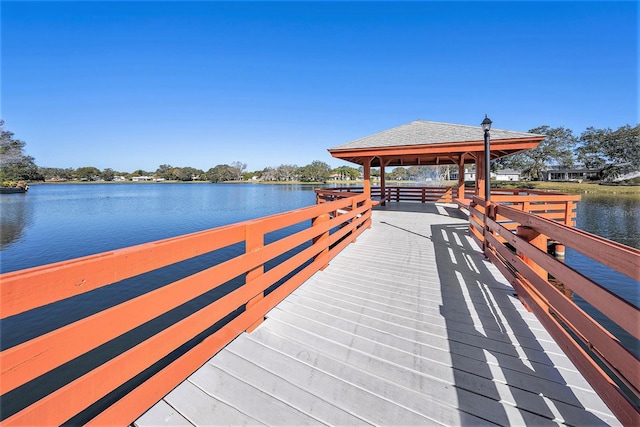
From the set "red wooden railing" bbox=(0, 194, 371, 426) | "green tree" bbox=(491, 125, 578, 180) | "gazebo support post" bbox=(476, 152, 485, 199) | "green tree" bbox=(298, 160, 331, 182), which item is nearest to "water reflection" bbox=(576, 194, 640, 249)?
"gazebo support post" bbox=(476, 152, 485, 199)

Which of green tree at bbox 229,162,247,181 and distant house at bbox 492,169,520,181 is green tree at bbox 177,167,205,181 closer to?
green tree at bbox 229,162,247,181

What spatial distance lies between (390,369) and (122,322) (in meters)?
1.75

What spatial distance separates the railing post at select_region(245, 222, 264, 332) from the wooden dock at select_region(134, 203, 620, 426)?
0.24 metres

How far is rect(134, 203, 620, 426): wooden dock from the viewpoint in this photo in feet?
5.08

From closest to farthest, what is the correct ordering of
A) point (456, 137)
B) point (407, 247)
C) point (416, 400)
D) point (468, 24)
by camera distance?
1. point (416, 400)
2. point (407, 247)
3. point (456, 137)
4. point (468, 24)

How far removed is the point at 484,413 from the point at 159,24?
21.3m

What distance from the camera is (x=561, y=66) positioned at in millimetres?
16562

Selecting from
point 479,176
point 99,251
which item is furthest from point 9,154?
point 479,176

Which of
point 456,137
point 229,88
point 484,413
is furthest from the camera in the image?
point 229,88

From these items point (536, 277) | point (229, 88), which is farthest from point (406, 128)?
point (229, 88)

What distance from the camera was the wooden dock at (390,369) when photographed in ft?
5.08

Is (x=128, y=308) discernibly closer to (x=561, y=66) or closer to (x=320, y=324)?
(x=320, y=324)

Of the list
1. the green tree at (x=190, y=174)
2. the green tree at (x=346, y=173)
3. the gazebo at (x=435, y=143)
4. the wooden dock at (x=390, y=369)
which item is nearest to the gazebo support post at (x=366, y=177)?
the gazebo at (x=435, y=143)

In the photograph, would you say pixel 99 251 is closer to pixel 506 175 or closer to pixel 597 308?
pixel 597 308
